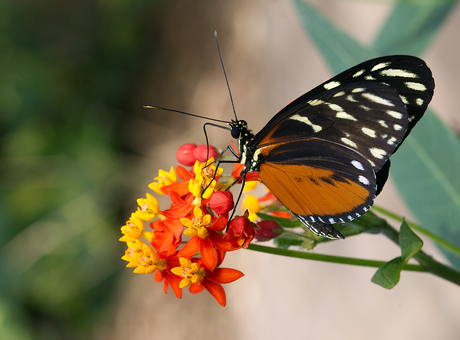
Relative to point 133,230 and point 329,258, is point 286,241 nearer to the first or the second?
point 329,258

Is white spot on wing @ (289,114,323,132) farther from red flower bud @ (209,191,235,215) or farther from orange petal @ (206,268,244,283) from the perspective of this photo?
orange petal @ (206,268,244,283)

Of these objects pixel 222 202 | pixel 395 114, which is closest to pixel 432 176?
pixel 395 114

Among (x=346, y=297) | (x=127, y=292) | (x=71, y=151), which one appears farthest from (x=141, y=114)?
(x=346, y=297)

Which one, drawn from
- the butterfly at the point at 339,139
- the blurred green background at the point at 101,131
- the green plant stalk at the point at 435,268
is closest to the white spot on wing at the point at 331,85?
the butterfly at the point at 339,139

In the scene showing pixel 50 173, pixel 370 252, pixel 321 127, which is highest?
pixel 321 127

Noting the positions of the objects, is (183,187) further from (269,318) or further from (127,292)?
(127,292)

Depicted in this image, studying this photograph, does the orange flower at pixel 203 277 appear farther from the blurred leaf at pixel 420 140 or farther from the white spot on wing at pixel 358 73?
the blurred leaf at pixel 420 140

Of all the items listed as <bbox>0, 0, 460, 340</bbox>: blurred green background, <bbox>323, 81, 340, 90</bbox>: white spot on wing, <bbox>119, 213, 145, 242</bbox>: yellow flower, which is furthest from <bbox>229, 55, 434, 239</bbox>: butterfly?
<bbox>0, 0, 460, 340</bbox>: blurred green background
